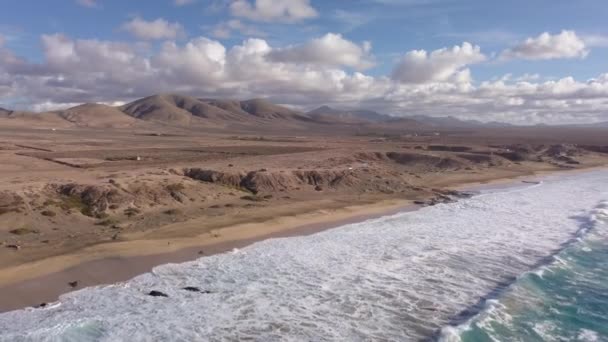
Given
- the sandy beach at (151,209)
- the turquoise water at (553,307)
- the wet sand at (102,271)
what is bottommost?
the turquoise water at (553,307)

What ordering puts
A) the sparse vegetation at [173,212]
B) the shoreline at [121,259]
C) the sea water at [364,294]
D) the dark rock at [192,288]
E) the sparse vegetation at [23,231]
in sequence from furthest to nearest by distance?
the sparse vegetation at [173,212], the sparse vegetation at [23,231], the dark rock at [192,288], the shoreline at [121,259], the sea water at [364,294]

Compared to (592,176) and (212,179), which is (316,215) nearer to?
(212,179)

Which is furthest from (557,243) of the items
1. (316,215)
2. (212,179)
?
(212,179)

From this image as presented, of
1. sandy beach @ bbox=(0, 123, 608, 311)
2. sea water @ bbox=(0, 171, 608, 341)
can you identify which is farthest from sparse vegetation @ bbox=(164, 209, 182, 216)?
sea water @ bbox=(0, 171, 608, 341)

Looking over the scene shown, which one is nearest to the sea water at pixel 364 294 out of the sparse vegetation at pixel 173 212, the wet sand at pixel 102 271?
the wet sand at pixel 102 271

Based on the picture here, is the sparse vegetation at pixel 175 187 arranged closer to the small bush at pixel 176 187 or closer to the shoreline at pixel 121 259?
the small bush at pixel 176 187

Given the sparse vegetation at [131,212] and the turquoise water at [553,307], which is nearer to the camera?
the turquoise water at [553,307]

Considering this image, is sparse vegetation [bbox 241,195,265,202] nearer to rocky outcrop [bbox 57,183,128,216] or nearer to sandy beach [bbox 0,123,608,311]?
sandy beach [bbox 0,123,608,311]

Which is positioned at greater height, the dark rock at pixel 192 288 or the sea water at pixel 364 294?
the dark rock at pixel 192 288
